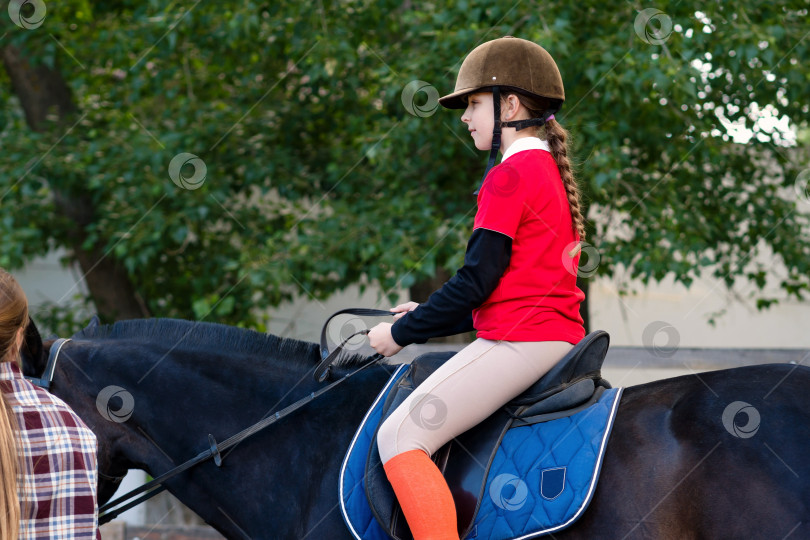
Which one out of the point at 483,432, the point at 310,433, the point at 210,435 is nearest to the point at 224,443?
the point at 210,435

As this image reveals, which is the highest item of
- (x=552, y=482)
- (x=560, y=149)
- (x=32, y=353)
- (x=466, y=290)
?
(x=32, y=353)

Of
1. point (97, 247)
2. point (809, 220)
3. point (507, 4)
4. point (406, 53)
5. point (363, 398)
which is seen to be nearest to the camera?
point (363, 398)

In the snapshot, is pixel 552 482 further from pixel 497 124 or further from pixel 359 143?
pixel 359 143

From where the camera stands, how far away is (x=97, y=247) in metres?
6.61

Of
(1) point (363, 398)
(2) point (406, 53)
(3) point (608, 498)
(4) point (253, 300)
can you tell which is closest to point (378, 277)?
(4) point (253, 300)

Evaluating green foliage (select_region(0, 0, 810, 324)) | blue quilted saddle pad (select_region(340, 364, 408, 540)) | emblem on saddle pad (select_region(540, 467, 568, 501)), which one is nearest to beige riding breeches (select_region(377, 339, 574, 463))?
blue quilted saddle pad (select_region(340, 364, 408, 540))

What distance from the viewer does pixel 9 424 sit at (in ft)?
→ 6.26

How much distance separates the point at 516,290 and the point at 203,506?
48.2 inches

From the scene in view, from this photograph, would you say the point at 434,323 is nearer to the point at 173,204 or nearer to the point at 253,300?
the point at 253,300

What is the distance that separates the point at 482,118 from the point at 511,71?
168 mm

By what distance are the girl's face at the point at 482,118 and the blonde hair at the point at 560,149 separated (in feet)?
0.18

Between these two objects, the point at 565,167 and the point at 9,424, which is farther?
the point at 565,167

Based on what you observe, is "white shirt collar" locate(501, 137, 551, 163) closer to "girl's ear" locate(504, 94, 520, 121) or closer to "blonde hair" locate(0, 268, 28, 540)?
"girl's ear" locate(504, 94, 520, 121)

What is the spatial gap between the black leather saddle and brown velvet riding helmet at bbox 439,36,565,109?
79 cm
